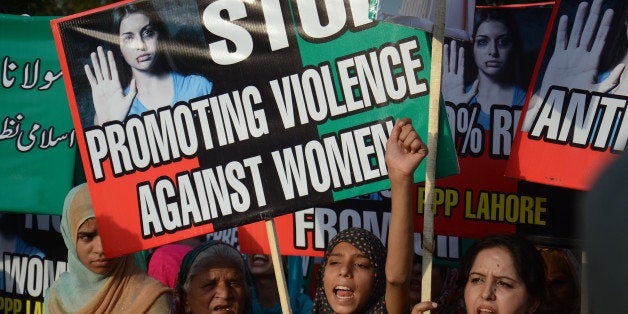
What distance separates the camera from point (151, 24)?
3.57 meters

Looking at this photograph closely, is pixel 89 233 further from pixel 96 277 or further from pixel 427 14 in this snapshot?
pixel 427 14

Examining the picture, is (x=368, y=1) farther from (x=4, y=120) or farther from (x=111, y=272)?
(x=4, y=120)

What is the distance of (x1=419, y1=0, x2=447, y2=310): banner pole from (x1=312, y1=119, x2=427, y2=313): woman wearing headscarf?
5 centimetres

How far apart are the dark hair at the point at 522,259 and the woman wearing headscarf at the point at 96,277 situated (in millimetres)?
1603

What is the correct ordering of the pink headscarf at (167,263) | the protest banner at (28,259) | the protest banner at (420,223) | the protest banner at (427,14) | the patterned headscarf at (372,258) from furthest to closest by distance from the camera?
the protest banner at (28,259) → the pink headscarf at (167,263) → the protest banner at (420,223) → the patterned headscarf at (372,258) → the protest banner at (427,14)

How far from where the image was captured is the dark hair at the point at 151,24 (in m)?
3.56

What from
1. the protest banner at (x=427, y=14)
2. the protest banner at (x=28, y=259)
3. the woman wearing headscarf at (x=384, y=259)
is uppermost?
the protest banner at (x=427, y=14)

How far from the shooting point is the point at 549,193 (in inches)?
151

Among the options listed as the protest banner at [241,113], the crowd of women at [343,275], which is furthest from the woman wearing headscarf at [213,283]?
the protest banner at [241,113]

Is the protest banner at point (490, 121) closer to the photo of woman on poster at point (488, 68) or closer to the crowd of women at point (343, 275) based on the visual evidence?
the photo of woman on poster at point (488, 68)

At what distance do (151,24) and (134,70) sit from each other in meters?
0.19

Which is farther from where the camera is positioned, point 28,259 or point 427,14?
point 28,259

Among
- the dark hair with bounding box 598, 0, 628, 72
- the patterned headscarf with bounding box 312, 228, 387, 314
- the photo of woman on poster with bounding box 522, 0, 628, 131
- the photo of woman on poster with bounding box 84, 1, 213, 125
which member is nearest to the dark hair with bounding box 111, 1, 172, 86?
the photo of woman on poster with bounding box 84, 1, 213, 125

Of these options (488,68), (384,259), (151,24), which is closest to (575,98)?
(488,68)
